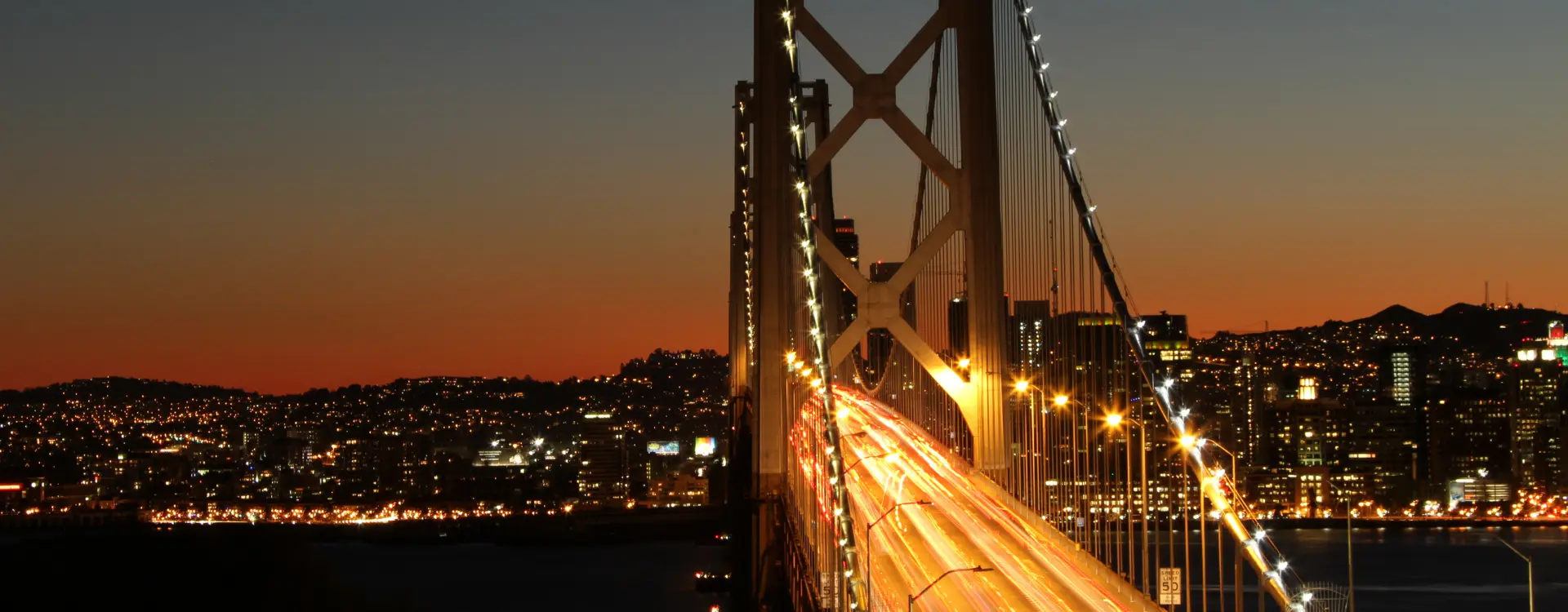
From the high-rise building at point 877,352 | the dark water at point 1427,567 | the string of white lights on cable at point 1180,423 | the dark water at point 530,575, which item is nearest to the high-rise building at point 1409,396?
the dark water at point 1427,567

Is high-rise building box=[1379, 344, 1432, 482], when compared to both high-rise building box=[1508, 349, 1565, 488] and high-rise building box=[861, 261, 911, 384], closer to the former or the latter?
high-rise building box=[1508, 349, 1565, 488]

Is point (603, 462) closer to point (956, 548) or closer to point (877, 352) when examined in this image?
point (877, 352)

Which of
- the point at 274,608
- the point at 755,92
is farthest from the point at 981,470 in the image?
the point at 274,608

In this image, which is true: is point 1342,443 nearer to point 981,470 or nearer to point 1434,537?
point 1434,537

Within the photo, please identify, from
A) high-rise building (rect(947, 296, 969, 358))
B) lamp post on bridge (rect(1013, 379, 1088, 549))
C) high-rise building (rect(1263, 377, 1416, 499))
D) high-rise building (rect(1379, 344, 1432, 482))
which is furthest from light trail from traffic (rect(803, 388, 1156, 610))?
high-rise building (rect(1379, 344, 1432, 482))

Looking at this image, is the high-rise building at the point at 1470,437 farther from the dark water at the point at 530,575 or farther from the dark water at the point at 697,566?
the dark water at the point at 530,575
